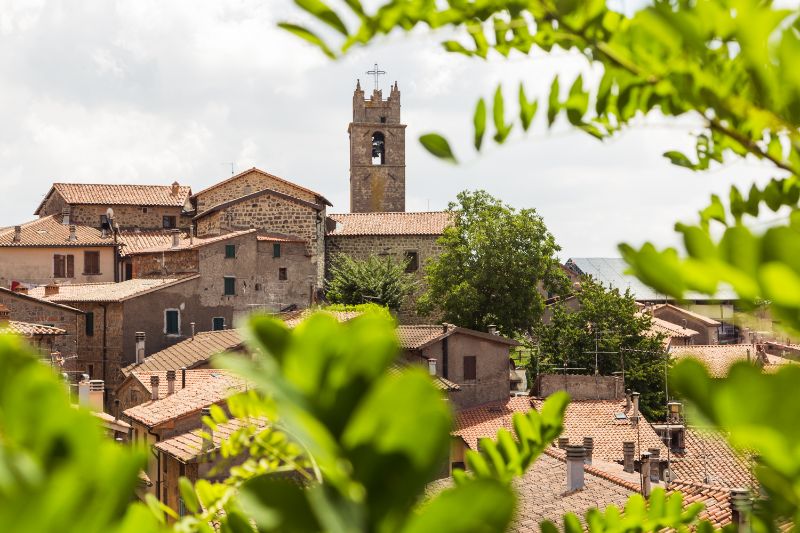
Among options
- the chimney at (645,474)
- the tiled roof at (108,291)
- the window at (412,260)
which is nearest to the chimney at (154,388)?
the tiled roof at (108,291)

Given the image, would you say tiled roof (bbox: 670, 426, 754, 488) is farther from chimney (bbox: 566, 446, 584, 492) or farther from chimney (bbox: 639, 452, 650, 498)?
chimney (bbox: 566, 446, 584, 492)

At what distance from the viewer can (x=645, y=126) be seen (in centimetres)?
145

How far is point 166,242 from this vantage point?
36.5 metres

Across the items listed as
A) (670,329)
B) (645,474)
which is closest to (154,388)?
(645,474)

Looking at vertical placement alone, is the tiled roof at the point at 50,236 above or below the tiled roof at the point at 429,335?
above

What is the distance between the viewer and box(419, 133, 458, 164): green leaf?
139 centimetres

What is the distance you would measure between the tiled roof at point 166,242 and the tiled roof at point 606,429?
38.7 feet

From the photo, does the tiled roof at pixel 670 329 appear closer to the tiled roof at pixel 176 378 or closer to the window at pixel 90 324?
the window at pixel 90 324

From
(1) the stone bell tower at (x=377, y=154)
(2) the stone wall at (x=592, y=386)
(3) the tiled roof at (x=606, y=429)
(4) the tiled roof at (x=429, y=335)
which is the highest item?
(1) the stone bell tower at (x=377, y=154)

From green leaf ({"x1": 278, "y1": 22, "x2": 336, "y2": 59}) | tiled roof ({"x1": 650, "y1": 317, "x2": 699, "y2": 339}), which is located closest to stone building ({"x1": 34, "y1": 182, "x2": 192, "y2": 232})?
tiled roof ({"x1": 650, "y1": 317, "x2": 699, "y2": 339})

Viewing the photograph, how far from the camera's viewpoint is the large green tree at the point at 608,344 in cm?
3219

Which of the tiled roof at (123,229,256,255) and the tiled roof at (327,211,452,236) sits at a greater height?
the tiled roof at (327,211,452,236)

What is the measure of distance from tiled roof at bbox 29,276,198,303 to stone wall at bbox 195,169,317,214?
25.1ft

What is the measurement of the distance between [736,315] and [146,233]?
3986 centimetres
